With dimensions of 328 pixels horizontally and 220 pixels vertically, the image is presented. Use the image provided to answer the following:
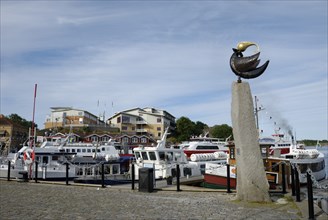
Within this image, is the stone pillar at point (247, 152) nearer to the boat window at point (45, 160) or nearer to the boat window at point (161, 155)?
the boat window at point (161, 155)

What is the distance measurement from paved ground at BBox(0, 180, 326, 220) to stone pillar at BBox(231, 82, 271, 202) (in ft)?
1.39

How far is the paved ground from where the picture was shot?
8.84m

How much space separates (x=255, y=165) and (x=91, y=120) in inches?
3839

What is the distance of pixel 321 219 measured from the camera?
8125 mm

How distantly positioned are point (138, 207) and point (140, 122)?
85.5 meters

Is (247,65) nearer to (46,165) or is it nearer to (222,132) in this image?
(46,165)

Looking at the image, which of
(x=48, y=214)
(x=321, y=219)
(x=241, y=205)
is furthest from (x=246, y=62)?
(x=48, y=214)

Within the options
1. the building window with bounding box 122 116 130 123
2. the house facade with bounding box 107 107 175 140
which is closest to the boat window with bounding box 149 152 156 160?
the house facade with bounding box 107 107 175 140

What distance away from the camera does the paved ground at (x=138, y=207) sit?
348 inches

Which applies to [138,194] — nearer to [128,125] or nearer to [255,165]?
[255,165]

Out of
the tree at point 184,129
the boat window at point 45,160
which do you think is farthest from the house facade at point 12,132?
the boat window at point 45,160

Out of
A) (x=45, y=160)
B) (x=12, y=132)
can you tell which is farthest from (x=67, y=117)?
(x=45, y=160)

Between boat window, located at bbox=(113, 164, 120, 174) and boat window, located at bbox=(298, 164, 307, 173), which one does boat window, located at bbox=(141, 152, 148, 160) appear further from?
boat window, located at bbox=(298, 164, 307, 173)

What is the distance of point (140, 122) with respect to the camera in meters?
95.5
